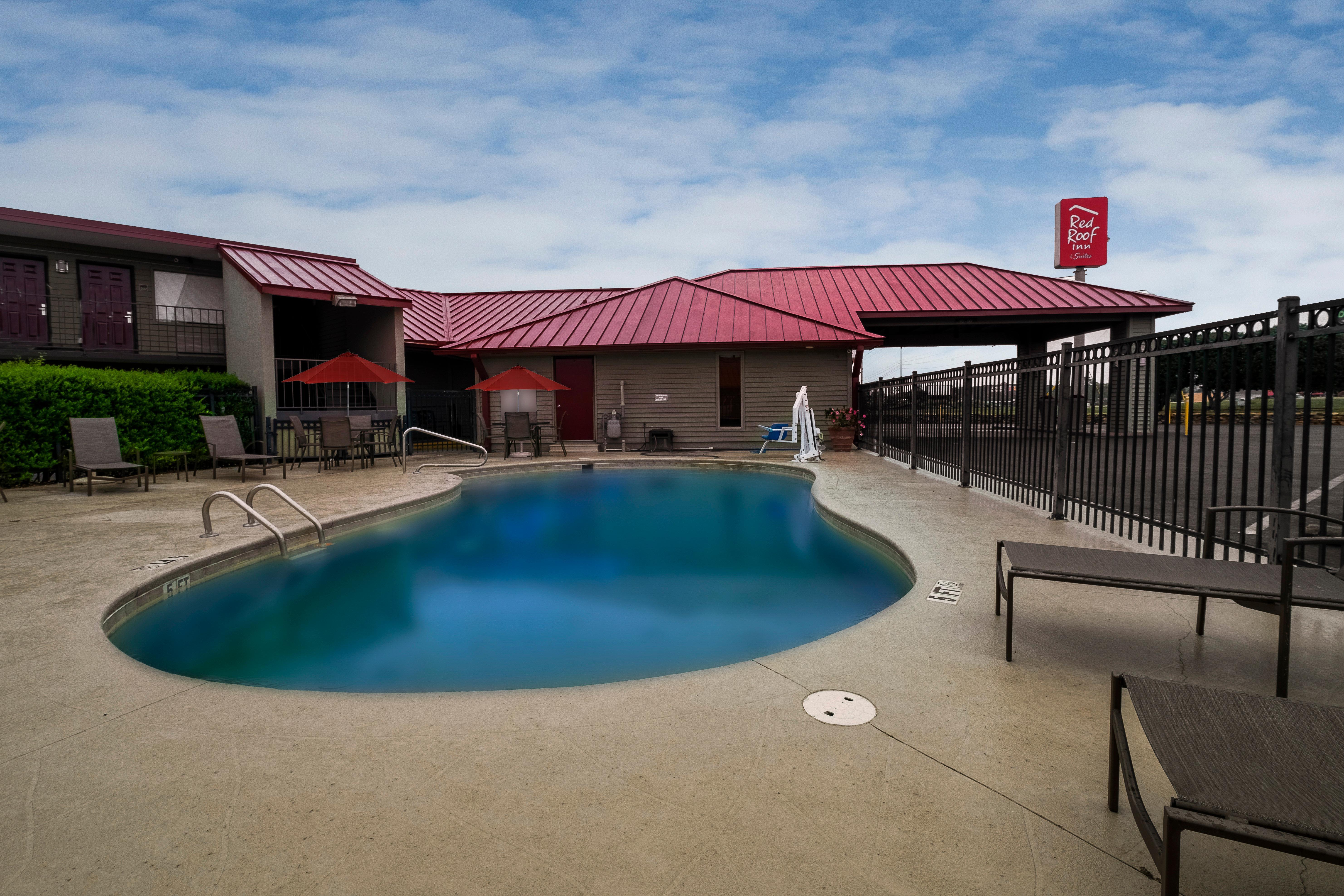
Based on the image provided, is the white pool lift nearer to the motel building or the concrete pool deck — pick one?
the motel building

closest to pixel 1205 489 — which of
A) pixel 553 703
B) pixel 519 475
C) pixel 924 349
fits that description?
pixel 553 703

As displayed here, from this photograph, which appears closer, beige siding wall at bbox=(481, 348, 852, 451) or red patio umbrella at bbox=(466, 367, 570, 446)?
red patio umbrella at bbox=(466, 367, 570, 446)

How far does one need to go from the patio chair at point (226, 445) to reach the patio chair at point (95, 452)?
3.19ft

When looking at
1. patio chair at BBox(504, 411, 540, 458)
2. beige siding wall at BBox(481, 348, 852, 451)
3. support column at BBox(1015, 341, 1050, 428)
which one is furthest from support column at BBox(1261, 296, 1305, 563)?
patio chair at BBox(504, 411, 540, 458)

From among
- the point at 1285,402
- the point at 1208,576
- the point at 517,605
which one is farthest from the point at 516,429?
the point at 1208,576

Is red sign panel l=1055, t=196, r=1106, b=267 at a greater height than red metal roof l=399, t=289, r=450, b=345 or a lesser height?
greater

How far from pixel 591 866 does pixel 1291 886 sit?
5.26 ft

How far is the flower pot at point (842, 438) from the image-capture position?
14.4m

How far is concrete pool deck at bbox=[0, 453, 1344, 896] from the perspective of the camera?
5.11ft

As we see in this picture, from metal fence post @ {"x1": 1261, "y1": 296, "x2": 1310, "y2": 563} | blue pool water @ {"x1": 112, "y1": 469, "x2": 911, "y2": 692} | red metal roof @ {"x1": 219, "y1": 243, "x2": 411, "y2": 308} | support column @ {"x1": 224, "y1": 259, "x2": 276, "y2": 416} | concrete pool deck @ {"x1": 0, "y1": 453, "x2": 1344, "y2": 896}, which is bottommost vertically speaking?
blue pool water @ {"x1": 112, "y1": 469, "x2": 911, "y2": 692}

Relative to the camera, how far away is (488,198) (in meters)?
27.0

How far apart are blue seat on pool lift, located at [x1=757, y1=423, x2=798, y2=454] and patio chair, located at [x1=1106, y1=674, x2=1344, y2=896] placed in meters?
12.2

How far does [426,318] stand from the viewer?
18969 mm

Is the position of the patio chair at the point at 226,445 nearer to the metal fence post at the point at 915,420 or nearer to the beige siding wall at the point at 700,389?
the beige siding wall at the point at 700,389
